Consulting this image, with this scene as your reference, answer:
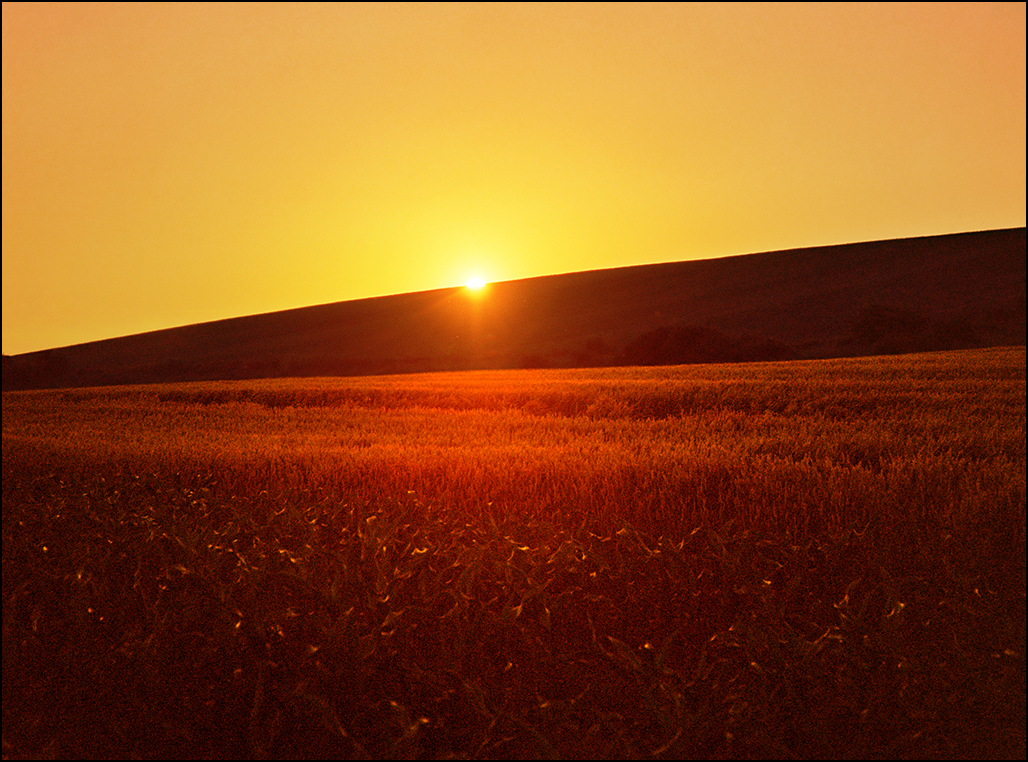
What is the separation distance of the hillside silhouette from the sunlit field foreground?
39.8 meters

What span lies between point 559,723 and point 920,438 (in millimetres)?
6184

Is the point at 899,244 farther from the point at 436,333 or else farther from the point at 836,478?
the point at 836,478

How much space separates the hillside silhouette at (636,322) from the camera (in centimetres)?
4684

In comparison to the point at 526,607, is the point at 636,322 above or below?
above

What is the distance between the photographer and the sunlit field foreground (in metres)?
3.25

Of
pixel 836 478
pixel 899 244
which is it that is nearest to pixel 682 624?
pixel 836 478

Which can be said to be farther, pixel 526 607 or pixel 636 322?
pixel 636 322

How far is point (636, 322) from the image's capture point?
62.2m

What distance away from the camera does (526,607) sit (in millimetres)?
4016

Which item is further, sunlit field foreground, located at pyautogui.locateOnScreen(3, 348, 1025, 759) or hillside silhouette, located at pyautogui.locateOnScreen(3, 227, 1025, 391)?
hillside silhouette, located at pyautogui.locateOnScreen(3, 227, 1025, 391)

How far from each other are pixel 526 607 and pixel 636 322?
Answer: 5932 cm

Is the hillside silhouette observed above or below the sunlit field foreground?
above

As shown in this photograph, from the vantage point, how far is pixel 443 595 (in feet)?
13.5

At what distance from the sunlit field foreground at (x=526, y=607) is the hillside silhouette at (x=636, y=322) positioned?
3984cm
